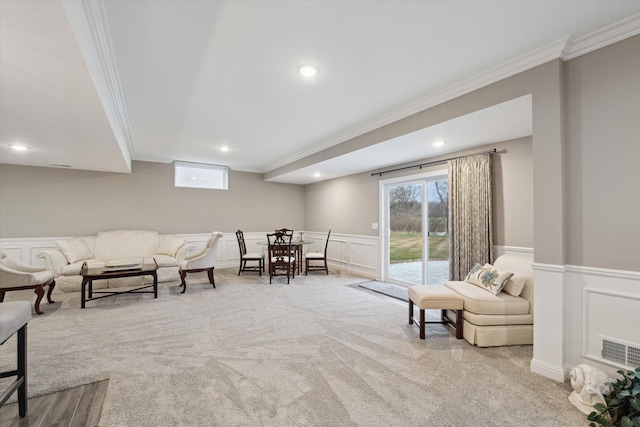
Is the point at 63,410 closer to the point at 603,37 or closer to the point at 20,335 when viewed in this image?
the point at 20,335

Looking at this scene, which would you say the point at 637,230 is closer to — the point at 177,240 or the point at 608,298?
the point at 608,298

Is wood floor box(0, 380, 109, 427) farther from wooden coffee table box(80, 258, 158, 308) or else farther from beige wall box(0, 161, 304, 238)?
beige wall box(0, 161, 304, 238)

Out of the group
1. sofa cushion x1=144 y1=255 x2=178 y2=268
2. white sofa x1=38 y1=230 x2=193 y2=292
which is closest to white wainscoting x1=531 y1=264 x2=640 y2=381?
white sofa x1=38 y1=230 x2=193 y2=292

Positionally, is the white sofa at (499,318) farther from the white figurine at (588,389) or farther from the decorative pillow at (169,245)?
the decorative pillow at (169,245)

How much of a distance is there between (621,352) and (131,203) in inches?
307

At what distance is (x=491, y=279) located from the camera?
10.0ft

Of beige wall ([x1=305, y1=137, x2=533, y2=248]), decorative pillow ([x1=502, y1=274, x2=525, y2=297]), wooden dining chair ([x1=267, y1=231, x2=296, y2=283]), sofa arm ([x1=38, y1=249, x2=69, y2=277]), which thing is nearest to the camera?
decorative pillow ([x1=502, y1=274, x2=525, y2=297])

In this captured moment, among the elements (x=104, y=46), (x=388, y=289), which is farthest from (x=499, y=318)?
(x=104, y=46)

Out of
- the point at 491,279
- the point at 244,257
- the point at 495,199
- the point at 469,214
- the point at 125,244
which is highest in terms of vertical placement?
the point at 495,199

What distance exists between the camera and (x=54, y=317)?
3.67m

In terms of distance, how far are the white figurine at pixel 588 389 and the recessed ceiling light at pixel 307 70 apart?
10.3 feet

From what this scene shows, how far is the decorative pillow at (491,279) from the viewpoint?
298 cm

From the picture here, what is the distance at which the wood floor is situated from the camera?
1.78 m

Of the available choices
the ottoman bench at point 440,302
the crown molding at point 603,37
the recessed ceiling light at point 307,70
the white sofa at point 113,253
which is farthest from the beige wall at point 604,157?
the white sofa at point 113,253
